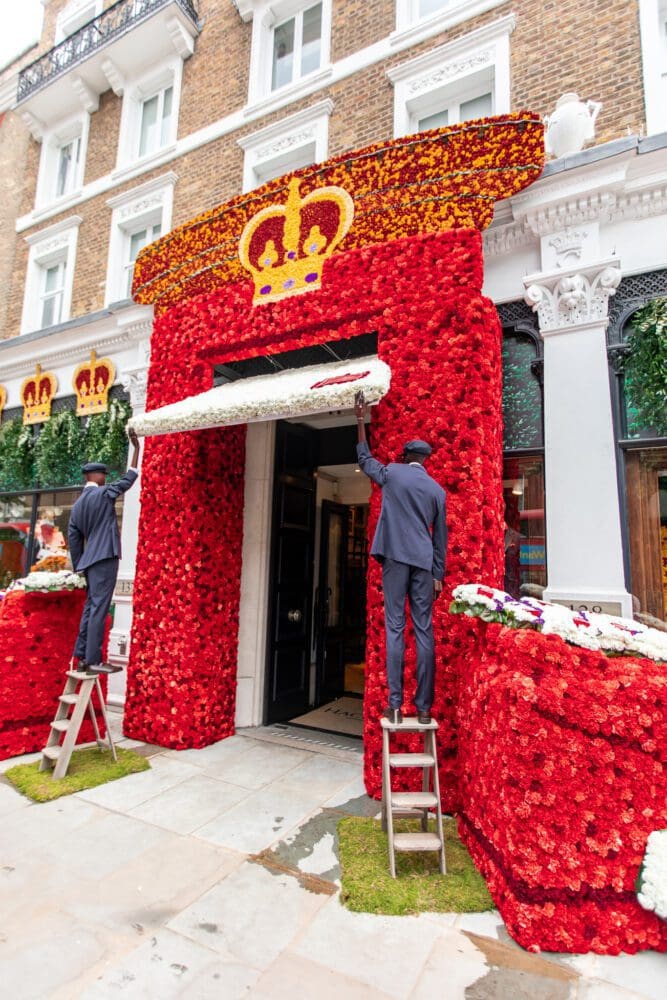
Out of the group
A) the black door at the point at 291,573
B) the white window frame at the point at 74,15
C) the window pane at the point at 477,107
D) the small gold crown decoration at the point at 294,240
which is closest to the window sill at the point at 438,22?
the window pane at the point at 477,107

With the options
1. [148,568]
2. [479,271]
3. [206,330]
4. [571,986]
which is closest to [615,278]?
[479,271]

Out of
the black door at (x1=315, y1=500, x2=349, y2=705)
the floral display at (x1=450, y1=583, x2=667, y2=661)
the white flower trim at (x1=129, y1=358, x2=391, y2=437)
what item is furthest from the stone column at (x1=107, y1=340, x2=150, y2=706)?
the floral display at (x1=450, y1=583, x2=667, y2=661)

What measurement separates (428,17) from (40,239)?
27.2 ft

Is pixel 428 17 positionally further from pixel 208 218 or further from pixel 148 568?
pixel 148 568

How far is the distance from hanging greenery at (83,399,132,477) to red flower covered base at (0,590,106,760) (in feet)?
9.57

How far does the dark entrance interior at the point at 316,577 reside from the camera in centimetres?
654

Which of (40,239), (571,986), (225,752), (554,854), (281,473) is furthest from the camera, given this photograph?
(40,239)

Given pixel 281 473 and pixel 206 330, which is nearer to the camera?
pixel 206 330

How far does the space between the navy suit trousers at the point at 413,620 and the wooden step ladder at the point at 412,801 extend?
205 mm

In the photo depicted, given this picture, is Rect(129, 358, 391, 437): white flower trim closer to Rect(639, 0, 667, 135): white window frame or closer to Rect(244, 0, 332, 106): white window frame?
Rect(639, 0, 667, 135): white window frame

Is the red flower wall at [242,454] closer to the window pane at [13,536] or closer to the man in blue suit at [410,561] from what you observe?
the man in blue suit at [410,561]

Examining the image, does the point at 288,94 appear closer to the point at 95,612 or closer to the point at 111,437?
the point at 111,437

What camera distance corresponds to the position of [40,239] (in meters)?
10.5

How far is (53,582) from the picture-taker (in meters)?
5.21
